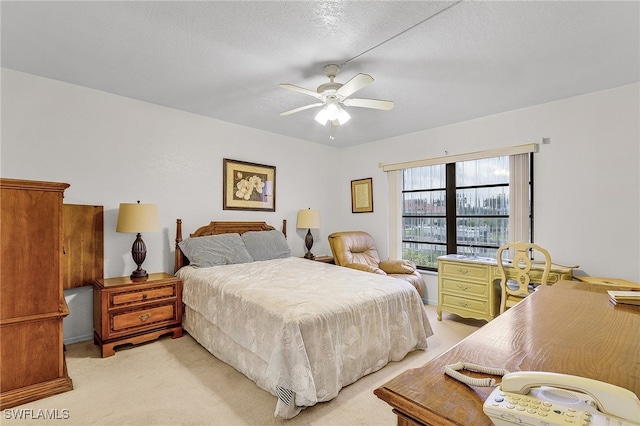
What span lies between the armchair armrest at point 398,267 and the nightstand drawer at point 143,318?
110 inches

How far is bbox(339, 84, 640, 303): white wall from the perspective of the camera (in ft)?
9.69

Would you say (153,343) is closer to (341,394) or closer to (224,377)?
(224,377)

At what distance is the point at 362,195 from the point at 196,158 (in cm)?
272

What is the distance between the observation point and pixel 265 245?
13.3ft

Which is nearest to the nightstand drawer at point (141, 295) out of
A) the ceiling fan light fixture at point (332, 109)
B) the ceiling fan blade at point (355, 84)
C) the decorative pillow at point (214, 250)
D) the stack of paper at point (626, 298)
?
the decorative pillow at point (214, 250)

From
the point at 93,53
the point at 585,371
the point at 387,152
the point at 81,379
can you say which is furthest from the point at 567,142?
the point at 81,379

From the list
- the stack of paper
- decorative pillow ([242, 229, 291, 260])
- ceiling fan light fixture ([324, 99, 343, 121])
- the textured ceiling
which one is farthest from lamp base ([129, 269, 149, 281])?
the stack of paper

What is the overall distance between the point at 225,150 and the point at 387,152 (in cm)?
251

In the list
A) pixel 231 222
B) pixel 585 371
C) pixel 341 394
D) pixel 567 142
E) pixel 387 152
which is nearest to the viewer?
pixel 585 371

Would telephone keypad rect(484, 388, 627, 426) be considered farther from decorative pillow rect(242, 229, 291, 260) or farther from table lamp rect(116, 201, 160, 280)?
decorative pillow rect(242, 229, 291, 260)

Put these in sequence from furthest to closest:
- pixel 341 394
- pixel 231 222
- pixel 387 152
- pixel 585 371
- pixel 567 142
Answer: pixel 387 152 < pixel 231 222 < pixel 567 142 < pixel 341 394 < pixel 585 371

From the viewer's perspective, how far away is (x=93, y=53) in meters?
2.45

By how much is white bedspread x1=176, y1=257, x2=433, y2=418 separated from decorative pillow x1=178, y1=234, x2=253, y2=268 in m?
0.22

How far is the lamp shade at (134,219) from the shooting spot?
118 inches
